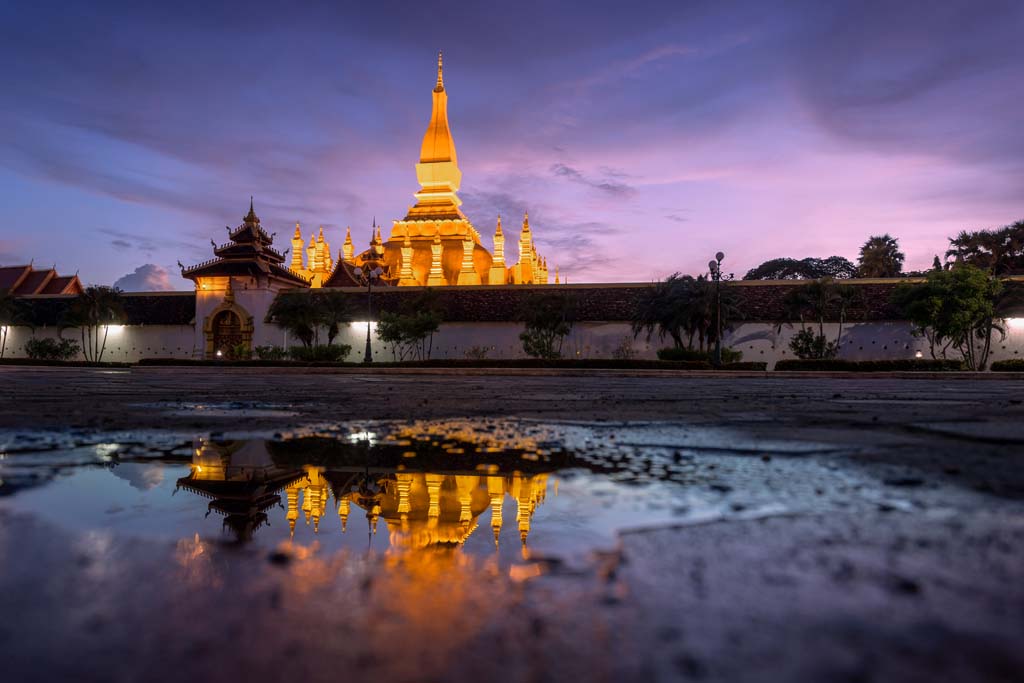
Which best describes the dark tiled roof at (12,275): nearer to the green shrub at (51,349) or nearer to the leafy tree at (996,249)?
the green shrub at (51,349)

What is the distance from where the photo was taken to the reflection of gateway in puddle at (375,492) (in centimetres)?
152

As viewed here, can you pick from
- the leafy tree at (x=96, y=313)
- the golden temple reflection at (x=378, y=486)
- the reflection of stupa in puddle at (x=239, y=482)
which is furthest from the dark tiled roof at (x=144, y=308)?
the golden temple reflection at (x=378, y=486)

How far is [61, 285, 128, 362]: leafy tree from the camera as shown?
118 ft

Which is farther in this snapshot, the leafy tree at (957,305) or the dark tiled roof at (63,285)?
the dark tiled roof at (63,285)

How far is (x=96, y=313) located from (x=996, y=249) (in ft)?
181

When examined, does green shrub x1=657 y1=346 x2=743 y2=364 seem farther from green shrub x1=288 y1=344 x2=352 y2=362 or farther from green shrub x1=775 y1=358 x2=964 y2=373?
green shrub x1=288 y1=344 x2=352 y2=362

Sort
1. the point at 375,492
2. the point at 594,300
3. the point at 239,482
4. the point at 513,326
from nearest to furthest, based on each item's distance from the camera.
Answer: the point at 375,492
the point at 239,482
the point at 594,300
the point at 513,326

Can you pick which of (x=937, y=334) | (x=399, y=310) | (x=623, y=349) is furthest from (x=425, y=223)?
(x=937, y=334)

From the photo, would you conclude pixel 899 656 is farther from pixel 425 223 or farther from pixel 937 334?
pixel 425 223

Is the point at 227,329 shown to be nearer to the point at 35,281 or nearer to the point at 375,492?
the point at 35,281

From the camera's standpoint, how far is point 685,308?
2861 centimetres

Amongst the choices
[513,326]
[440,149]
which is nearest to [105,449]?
[513,326]

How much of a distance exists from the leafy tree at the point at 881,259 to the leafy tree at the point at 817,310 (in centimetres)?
2161

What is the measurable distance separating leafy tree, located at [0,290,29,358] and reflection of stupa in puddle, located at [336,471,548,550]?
45.3m
